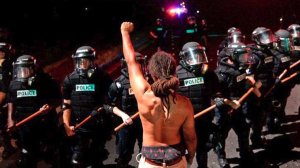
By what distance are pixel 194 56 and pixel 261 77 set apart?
2135 mm

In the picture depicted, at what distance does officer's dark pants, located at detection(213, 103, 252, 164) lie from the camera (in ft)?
22.2

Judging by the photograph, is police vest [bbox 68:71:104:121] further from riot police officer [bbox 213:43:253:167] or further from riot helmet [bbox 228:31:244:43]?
riot helmet [bbox 228:31:244:43]

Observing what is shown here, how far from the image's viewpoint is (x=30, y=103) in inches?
257

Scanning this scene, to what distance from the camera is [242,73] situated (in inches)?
264

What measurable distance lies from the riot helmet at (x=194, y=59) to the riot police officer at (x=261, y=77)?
155 cm

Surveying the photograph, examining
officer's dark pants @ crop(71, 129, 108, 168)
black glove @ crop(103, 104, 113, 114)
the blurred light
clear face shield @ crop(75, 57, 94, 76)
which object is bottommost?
officer's dark pants @ crop(71, 129, 108, 168)

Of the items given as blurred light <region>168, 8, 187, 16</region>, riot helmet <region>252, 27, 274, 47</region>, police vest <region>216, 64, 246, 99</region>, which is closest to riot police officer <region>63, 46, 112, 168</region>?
police vest <region>216, 64, 246, 99</region>

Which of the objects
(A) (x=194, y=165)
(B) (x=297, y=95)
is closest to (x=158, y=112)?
(A) (x=194, y=165)

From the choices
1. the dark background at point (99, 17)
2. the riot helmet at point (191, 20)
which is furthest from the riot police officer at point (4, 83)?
the riot helmet at point (191, 20)

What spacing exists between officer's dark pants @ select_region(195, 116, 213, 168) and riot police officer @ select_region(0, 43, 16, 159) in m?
3.80

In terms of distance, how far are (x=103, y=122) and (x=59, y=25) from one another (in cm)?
1465

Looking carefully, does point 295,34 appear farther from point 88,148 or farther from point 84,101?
point 88,148

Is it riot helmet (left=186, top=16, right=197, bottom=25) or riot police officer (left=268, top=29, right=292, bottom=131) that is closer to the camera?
riot police officer (left=268, top=29, right=292, bottom=131)

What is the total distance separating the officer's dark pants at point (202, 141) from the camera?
6102 millimetres
